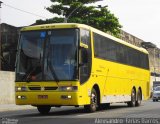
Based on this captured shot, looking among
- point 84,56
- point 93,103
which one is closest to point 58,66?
point 84,56

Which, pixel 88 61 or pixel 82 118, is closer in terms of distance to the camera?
pixel 82 118

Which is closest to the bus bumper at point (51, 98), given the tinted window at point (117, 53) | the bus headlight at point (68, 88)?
the bus headlight at point (68, 88)

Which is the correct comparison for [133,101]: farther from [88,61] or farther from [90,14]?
[90,14]

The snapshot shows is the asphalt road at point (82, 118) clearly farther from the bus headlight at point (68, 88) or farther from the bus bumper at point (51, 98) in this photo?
the bus headlight at point (68, 88)

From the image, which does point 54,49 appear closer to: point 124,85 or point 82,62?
point 82,62

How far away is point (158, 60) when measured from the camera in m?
114

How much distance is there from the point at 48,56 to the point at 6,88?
16.0 m

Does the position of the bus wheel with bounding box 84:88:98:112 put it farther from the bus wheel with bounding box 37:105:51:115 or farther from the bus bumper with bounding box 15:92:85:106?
the bus wheel with bounding box 37:105:51:115

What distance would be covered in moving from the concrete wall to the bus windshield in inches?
574

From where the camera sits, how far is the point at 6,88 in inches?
1389

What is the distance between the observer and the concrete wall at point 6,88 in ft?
114

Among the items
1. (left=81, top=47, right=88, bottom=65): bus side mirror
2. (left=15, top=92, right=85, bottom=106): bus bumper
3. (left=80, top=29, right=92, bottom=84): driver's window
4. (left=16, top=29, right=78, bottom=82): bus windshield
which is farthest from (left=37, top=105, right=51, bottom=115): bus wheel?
(left=81, top=47, right=88, bottom=65): bus side mirror

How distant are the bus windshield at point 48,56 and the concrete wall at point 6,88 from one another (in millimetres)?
14591

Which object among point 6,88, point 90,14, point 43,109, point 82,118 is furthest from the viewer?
point 90,14
